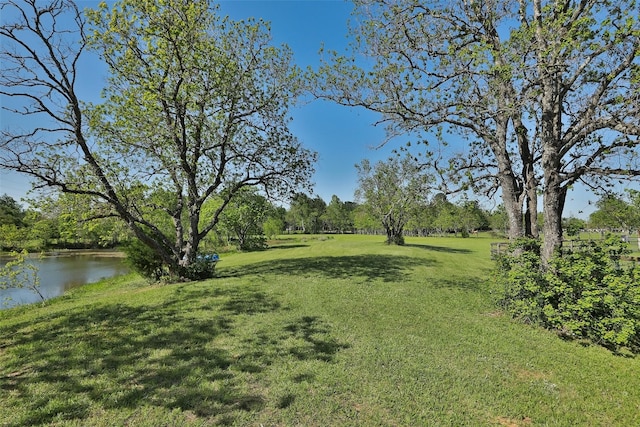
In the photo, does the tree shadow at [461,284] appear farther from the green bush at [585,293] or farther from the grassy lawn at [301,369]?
the green bush at [585,293]

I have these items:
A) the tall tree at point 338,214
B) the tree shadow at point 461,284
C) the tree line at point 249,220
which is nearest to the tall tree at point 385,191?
the tree line at point 249,220

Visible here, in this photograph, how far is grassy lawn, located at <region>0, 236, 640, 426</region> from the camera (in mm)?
3346

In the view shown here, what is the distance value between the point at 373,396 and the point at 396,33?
335 inches

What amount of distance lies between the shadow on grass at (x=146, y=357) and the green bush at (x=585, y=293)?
4.30 metres

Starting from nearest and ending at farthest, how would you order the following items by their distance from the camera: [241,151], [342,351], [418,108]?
[342,351]
[418,108]
[241,151]

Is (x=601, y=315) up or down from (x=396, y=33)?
down

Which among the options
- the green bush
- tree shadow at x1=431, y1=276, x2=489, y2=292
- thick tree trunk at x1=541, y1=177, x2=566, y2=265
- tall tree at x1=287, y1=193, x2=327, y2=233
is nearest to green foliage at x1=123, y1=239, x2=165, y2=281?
tree shadow at x1=431, y1=276, x2=489, y2=292

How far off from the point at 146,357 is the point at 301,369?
7.93ft

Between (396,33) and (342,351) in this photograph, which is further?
(396,33)

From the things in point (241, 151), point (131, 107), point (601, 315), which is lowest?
point (601, 315)

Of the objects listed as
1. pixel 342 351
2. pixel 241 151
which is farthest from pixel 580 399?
pixel 241 151

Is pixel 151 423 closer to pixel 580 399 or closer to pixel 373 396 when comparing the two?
pixel 373 396

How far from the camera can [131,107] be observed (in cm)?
1024

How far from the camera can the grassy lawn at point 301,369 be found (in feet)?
A: 11.0
